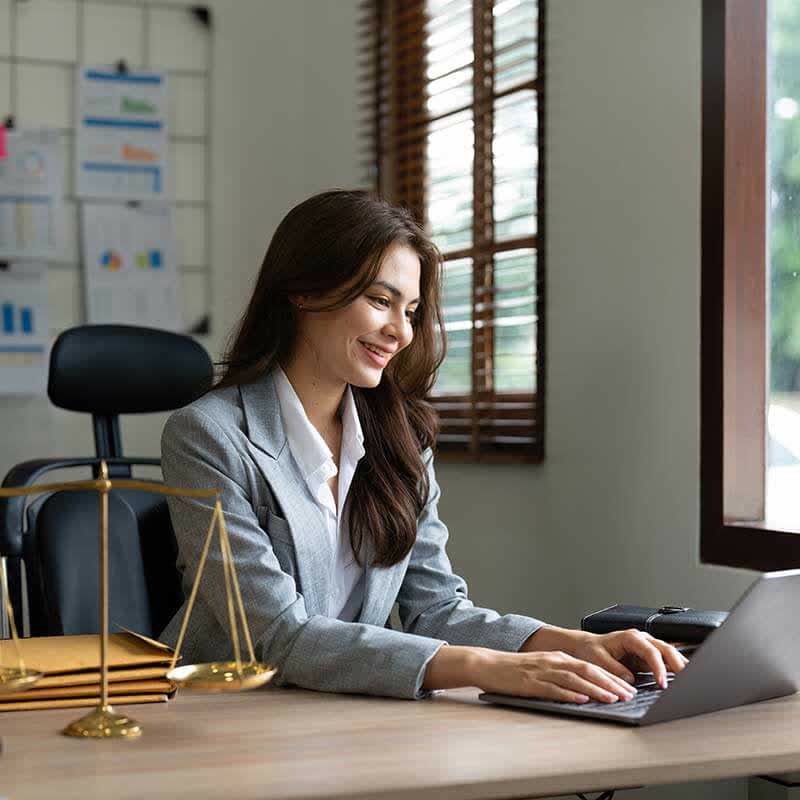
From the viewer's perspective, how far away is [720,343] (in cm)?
226

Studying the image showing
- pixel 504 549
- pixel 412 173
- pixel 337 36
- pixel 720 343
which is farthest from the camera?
pixel 337 36

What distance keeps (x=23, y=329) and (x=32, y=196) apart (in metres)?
0.35

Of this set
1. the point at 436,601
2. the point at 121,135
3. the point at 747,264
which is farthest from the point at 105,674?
the point at 121,135

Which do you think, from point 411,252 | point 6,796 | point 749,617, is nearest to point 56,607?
point 411,252

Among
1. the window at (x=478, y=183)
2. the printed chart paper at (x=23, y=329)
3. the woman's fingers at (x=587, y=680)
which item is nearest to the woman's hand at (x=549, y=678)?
the woman's fingers at (x=587, y=680)

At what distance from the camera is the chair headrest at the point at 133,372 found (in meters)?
2.33

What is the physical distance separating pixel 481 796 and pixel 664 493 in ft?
4.37

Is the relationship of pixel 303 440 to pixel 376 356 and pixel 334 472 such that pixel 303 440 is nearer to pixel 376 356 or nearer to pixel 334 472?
pixel 334 472

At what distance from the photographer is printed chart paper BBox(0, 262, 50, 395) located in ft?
11.6

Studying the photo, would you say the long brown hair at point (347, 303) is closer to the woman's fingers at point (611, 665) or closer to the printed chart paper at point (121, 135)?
the woman's fingers at point (611, 665)

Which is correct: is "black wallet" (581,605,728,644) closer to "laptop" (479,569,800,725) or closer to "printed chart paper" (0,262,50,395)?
"laptop" (479,569,800,725)

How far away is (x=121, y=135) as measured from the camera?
370 centimetres

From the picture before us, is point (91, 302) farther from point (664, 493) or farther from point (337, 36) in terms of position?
point (664, 493)

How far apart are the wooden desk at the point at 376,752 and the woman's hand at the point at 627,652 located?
0.38 feet
